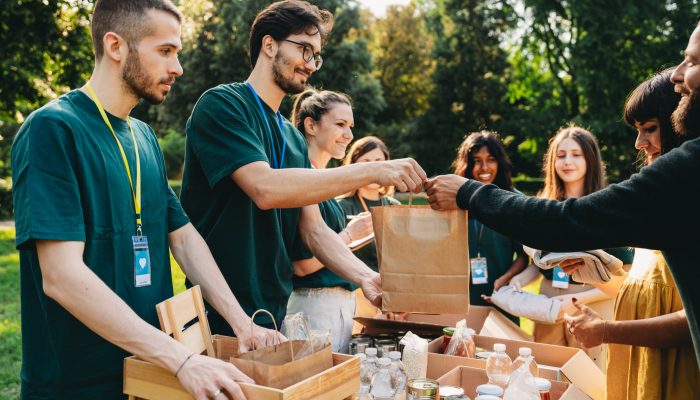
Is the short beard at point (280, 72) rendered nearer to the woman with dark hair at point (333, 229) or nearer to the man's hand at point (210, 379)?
the woman with dark hair at point (333, 229)

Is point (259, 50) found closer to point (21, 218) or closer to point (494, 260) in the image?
point (21, 218)

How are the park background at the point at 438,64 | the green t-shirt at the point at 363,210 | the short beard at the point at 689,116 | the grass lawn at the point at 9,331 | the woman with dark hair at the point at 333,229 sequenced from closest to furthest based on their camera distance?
the short beard at the point at 689,116 → the woman with dark hair at the point at 333,229 → the green t-shirt at the point at 363,210 → the grass lawn at the point at 9,331 → the park background at the point at 438,64

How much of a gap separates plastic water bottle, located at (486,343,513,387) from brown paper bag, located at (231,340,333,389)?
0.75 m

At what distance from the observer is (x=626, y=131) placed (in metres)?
19.9

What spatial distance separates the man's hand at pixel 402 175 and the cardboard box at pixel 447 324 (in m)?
1.08

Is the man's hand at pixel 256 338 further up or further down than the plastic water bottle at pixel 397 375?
further up

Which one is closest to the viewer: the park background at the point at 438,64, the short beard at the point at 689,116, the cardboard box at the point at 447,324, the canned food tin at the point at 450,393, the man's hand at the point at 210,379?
the man's hand at the point at 210,379

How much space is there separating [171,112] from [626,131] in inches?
645

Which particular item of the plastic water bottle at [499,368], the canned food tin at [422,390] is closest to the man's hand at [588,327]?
the plastic water bottle at [499,368]

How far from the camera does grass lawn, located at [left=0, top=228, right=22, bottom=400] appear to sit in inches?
190

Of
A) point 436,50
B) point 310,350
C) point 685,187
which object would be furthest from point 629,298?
point 436,50

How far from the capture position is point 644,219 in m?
1.64

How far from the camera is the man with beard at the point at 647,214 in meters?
1.58

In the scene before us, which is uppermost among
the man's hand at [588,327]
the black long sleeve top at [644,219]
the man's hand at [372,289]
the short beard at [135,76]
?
the short beard at [135,76]
